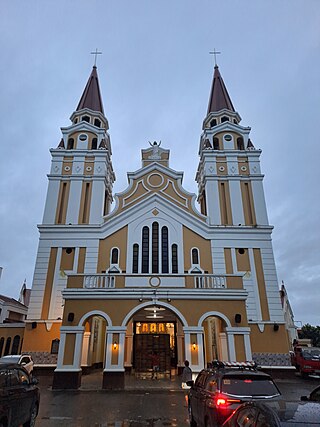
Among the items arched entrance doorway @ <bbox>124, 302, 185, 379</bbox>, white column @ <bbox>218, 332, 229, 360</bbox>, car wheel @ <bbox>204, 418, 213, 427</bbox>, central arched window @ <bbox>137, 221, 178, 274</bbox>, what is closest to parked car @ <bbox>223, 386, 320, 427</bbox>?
car wheel @ <bbox>204, 418, 213, 427</bbox>

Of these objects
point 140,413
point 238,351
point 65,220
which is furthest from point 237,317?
point 65,220

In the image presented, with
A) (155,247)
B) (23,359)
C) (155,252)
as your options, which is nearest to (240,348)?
(155,252)

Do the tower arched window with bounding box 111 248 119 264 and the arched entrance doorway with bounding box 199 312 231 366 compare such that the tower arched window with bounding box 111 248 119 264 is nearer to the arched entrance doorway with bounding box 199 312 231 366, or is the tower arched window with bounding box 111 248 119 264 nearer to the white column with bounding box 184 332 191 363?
the arched entrance doorway with bounding box 199 312 231 366

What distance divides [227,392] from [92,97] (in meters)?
→ 27.7

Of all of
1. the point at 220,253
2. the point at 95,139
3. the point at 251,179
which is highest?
the point at 95,139

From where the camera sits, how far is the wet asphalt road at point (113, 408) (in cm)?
801

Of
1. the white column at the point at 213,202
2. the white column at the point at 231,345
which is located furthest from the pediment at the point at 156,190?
the white column at the point at 231,345

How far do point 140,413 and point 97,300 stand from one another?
6.32m

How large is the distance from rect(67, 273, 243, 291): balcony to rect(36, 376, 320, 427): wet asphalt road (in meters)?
4.60

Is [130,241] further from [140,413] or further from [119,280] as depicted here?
[140,413]

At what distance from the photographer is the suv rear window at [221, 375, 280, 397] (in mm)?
5684

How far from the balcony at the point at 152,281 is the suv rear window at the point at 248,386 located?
898 cm

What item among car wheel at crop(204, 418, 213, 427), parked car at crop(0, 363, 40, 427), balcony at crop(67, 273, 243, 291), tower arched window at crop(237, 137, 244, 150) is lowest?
car wheel at crop(204, 418, 213, 427)

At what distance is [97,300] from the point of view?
47.4ft
